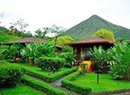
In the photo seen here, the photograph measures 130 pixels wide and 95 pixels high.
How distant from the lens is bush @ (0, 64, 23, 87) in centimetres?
1610

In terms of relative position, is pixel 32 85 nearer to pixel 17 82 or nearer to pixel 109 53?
pixel 17 82

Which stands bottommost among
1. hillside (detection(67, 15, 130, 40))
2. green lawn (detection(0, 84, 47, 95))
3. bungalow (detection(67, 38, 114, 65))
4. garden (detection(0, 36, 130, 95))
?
green lawn (detection(0, 84, 47, 95))

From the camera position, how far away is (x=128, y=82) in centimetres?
2203

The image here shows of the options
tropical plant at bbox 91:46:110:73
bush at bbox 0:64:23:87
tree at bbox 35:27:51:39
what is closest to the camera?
bush at bbox 0:64:23:87

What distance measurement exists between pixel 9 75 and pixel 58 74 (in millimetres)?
6417

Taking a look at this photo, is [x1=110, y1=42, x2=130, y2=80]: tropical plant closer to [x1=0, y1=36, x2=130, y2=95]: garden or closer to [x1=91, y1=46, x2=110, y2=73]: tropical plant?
[x1=0, y1=36, x2=130, y2=95]: garden

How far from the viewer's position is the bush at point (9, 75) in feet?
52.8

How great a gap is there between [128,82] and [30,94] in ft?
30.1

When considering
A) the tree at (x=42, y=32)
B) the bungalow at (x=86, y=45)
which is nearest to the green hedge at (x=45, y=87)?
the bungalow at (x=86, y=45)

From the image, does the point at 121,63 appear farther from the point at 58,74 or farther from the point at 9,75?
the point at 9,75

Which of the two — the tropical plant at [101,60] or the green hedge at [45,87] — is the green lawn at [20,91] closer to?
the green hedge at [45,87]

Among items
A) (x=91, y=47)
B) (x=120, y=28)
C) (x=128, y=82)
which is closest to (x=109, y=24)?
(x=120, y=28)

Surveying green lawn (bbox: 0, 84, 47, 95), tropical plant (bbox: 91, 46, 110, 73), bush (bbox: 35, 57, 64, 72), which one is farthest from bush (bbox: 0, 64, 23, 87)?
tropical plant (bbox: 91, 46, 110, 73)

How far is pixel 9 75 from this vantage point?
53.9 ft
